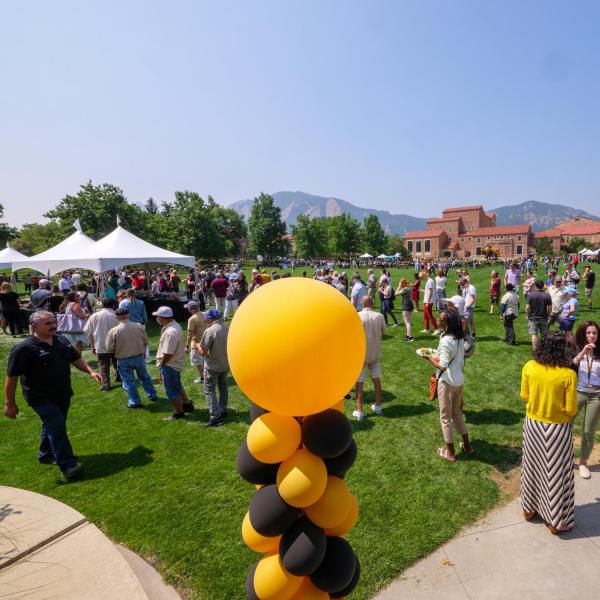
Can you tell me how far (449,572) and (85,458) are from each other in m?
4.76

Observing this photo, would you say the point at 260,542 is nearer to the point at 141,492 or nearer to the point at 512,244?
the point at 141,492

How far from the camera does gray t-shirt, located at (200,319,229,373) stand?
5.66 metres

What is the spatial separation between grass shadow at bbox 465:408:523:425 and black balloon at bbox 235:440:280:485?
462 cm

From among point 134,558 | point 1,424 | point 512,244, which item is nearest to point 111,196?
point 1,424

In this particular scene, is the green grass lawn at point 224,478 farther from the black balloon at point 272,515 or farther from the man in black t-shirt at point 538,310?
the man in black t-shirt at point 538,310

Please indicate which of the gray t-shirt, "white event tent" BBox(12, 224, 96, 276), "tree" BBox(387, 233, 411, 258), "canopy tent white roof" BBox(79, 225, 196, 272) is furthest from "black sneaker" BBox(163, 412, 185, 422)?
"tree" BBox(387, 233, 411, 258)

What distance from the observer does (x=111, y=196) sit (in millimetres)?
56406

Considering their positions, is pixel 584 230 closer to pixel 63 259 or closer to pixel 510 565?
pixel 63 259

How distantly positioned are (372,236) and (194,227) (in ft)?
118

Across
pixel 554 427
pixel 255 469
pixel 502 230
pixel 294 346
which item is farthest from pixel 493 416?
pixel 502 230

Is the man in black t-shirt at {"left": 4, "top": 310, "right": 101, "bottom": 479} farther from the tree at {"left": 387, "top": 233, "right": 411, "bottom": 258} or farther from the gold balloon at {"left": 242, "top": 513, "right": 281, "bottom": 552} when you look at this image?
the tree at {"left": 387, "top": 233, "right": 411, "bottom": 258}

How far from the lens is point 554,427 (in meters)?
3.50

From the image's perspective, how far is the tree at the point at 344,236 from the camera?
7088cm

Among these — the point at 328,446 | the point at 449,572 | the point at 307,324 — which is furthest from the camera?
the point at 449,572
